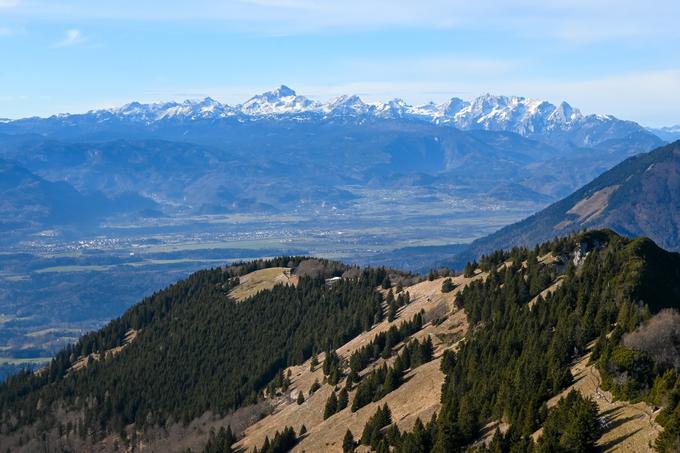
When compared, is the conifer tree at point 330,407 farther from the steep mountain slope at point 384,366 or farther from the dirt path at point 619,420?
the dirt path at point 619,420

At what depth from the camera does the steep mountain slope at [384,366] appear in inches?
3019

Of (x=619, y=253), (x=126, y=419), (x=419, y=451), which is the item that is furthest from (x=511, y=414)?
(x=126, y=419)

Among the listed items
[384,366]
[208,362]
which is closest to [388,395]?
[384,366]

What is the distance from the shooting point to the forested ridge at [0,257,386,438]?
15288 centimetres

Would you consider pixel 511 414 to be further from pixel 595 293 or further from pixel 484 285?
pixel 484 285

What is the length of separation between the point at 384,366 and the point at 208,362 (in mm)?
74070

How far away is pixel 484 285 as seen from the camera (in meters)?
125

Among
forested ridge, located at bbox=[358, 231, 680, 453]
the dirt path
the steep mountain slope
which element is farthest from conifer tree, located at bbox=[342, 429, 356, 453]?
the dirt path

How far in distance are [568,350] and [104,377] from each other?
12541 centimetres

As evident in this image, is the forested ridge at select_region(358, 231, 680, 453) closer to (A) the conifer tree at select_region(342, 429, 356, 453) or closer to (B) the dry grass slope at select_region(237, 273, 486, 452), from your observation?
(B) the dry grass slope at select_region(237, 273, 486, 452)

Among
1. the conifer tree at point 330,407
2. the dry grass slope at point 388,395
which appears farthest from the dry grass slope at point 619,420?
the conifer tree at point 330,407

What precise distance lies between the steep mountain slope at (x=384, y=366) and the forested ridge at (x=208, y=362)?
1.44ft

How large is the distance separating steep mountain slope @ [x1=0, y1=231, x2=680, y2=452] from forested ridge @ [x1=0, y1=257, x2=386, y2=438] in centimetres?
44

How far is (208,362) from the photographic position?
174500 mm
